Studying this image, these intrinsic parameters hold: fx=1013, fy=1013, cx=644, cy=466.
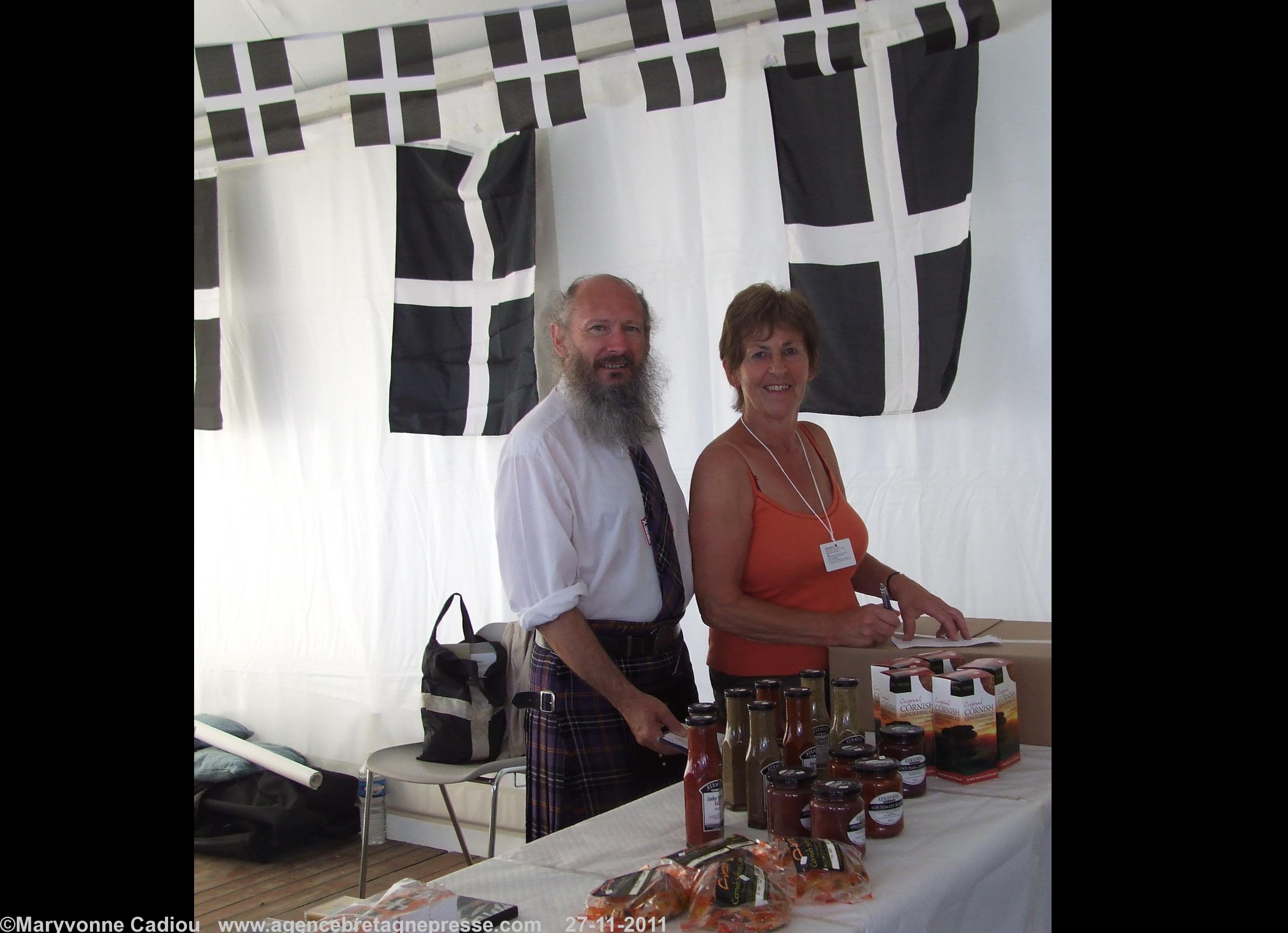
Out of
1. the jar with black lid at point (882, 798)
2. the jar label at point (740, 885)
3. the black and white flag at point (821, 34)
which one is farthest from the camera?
the black and white flag at point (821, 34)

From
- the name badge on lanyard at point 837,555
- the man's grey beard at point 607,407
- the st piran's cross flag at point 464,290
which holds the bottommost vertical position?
the name badge on lanyard at point 837,555

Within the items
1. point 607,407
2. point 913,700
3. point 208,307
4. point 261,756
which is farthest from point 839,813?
point 208,307

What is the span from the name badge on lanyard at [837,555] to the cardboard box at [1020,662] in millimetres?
163

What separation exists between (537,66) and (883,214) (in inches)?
40.2

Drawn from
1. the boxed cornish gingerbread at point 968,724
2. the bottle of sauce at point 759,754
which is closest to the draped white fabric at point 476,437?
the boxed cornish gingerbread at point 968,724

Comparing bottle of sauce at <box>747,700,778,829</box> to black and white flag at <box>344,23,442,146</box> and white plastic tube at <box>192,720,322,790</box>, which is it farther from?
white plastic tube at <box>192,720,322,790</box>

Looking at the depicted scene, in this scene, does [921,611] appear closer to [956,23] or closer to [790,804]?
[790,804]

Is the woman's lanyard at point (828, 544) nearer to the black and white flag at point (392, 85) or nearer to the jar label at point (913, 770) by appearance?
the jar label at point (913, 770)

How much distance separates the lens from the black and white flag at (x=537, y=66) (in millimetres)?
2633

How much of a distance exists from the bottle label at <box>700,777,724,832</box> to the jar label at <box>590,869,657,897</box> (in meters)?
0.17

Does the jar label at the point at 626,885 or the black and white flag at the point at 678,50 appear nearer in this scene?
the jar label at the point at 626,885

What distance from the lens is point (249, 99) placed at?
113 inches
